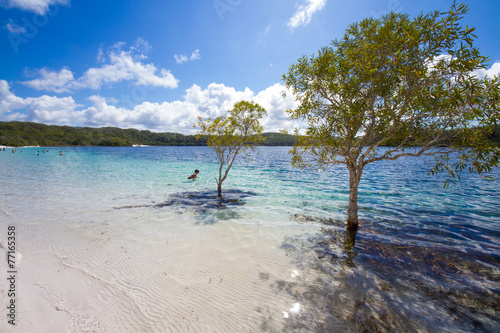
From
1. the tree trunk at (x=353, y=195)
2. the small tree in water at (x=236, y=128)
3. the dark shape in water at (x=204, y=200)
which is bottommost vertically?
the dark shape in water at (x=204, y=200)

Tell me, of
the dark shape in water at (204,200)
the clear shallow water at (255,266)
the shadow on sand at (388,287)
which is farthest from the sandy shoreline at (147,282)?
the dark shape in water at (204,200)

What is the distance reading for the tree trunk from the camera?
11.9m

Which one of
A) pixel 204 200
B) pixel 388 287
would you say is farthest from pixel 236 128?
pixel 388 287

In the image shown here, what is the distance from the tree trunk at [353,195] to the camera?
11.9m

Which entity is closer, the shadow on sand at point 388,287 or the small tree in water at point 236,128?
the shadow on sand at point 388,287

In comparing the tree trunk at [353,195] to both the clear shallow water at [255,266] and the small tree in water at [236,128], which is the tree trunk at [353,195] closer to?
the clear shallow water at [255,266]

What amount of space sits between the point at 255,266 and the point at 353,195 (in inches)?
292

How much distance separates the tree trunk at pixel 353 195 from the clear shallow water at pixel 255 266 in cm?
79

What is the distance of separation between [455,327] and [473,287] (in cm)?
330

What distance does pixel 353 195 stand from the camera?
1223 cm

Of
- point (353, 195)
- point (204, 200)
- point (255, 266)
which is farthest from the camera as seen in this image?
point (204, 200)

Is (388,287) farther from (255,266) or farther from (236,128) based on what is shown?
(236,128)

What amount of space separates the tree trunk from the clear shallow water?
31.3 inches

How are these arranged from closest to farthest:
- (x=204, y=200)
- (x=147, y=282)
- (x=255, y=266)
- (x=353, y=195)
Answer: (x=147, y=282) → (x=255, y=266) → (x=353, y=195) → (x=204, y=200)
